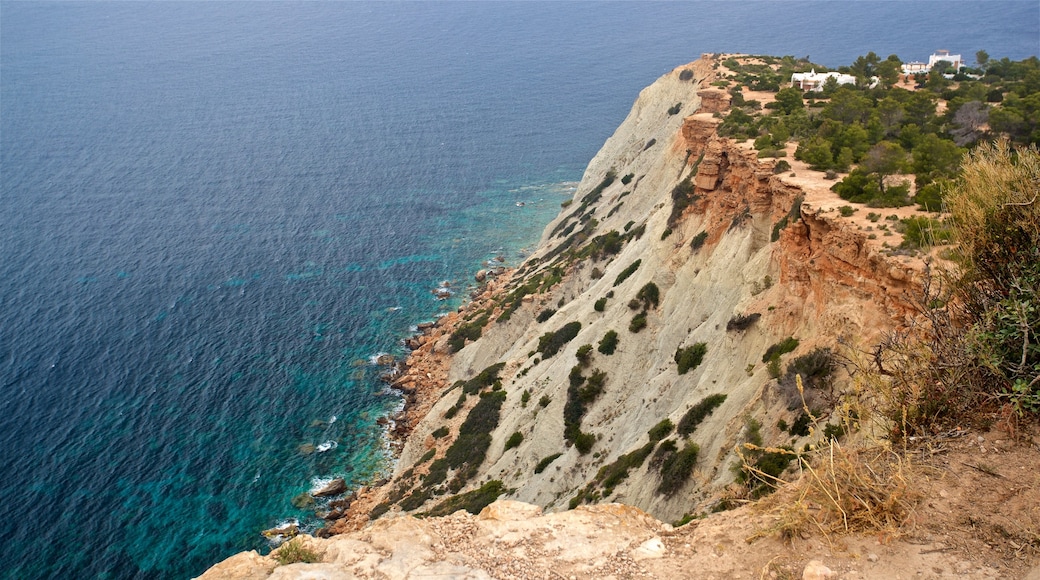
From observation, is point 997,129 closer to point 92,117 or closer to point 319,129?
point 319,129

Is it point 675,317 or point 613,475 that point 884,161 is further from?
point 613,475

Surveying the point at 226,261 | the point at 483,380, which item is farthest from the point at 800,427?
the point at 226,261

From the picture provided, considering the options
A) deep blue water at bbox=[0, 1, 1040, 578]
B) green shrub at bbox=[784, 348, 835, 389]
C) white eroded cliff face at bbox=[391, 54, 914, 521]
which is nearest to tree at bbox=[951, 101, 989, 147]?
white eroded cliff face at bbox=[391, 54, 914, 521]

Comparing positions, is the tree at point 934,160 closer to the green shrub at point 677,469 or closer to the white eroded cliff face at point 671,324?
the white eroded cliff face at point 671,324

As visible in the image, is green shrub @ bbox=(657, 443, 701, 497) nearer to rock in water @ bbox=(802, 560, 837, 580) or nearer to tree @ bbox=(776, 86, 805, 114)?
rock in water @ bbox=(802, 560, 837, 580)

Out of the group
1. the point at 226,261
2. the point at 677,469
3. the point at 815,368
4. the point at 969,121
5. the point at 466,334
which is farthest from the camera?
the point at 226,261

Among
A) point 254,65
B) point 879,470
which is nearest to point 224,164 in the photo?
point 254,65
